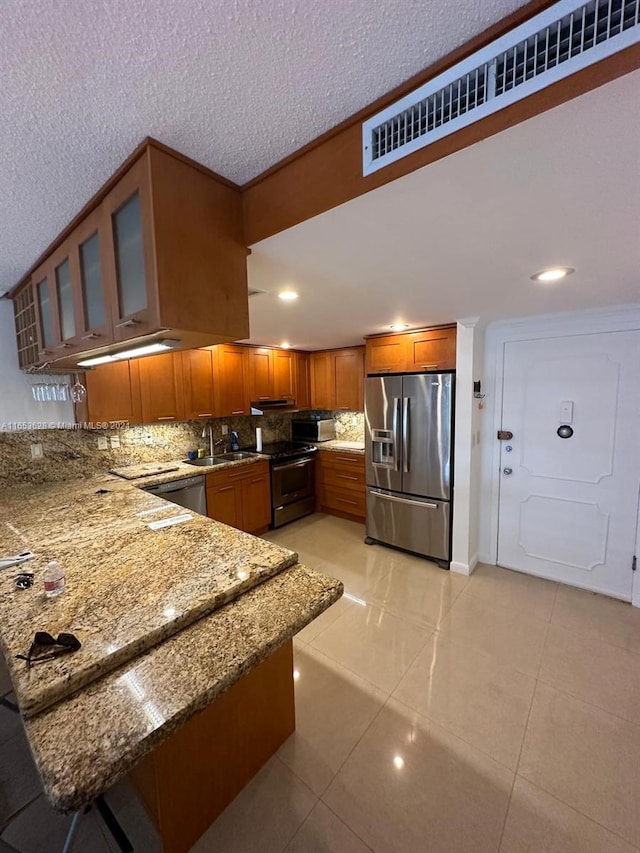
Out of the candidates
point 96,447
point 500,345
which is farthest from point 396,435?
point 96,447

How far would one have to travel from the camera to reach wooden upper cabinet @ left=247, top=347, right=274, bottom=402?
3.95m

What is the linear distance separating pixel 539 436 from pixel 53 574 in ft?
10.6

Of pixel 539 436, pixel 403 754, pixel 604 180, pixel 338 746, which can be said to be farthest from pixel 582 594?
pixel 604 180

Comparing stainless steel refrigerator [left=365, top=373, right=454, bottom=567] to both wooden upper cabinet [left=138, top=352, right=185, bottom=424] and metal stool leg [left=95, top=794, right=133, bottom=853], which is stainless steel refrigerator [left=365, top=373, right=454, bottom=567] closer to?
wooden upper cabinet [left=138, top=352, right=185, bottom=424]

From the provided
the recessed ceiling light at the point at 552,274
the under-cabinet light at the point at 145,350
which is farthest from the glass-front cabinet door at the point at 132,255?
the recessed ceiling light at the point at 552,274

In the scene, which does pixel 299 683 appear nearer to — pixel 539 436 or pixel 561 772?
pixel 561 772

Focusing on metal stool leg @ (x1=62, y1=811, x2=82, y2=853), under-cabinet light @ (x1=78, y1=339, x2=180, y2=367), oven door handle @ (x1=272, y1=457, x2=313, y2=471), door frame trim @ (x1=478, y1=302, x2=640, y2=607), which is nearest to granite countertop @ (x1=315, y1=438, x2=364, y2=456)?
oven door handle @ (x1=272, y1=457, x2=313, y2=471)

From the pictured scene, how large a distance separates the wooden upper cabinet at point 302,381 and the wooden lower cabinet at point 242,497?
1130 millimetres

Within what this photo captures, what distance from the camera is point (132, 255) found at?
1111mm

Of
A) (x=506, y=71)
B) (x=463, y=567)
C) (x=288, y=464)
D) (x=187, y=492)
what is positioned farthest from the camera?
(x=288, y=464)

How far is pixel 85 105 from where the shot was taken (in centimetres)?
81

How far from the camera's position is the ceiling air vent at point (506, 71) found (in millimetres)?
593

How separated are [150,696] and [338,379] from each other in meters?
3.82

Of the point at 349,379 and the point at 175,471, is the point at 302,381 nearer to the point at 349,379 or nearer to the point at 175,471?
the point at 349,379
